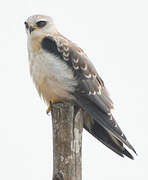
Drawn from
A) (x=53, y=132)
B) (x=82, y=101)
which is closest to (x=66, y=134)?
(x=53, y=132)

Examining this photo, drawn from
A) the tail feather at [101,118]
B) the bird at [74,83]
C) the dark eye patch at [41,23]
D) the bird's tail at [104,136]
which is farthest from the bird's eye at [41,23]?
the bird's tail at [104,136]

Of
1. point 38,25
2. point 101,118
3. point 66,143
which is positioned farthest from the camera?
point 38,25

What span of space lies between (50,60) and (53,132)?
4.49ft

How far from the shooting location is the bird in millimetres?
5477

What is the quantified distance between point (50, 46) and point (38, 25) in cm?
60

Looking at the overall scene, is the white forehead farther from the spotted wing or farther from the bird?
the spotted wing

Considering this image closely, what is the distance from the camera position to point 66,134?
4477mm

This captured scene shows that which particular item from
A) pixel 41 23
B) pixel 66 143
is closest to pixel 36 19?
pixel 41 23

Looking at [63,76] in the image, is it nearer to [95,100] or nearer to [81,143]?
[95,100]

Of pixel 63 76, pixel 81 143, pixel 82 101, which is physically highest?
pixel 63 76

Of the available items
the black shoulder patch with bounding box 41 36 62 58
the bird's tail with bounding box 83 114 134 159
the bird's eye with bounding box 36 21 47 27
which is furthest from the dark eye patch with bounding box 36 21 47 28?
the bird's tail with bounding box 83 114 134 159

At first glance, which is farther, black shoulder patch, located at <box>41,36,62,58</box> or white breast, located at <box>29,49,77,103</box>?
black shoulder patch, located at <box>41,36,62,58</box>

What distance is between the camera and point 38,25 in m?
6.16

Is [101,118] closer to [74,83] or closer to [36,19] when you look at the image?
[74,83]
